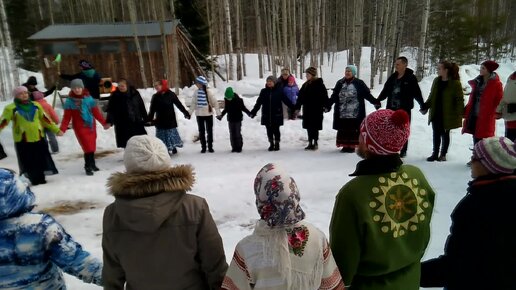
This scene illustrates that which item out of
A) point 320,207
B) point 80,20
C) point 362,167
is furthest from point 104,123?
point 80,20

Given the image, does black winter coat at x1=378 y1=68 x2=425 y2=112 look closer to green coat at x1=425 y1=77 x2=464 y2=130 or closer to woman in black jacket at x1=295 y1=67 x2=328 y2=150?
green coat at x1=425 y1=77 x2=464 y2=130

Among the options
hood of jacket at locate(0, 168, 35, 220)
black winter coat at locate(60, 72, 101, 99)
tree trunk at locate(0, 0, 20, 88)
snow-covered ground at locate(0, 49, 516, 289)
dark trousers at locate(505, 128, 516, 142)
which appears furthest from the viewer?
tree trunk at locate(0, 0, 20, 88)

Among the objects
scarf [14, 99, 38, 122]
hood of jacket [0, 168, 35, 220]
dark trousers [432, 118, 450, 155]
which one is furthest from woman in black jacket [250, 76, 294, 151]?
hood of jacket [0, 168, 35, 220]

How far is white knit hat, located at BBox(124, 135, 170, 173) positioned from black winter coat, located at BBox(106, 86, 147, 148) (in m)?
5.91

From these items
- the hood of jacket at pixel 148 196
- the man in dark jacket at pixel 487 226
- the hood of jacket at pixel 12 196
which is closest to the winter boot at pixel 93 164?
the hood of jacket at pixel 12 196

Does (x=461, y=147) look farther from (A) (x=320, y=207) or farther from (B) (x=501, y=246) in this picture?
(B) (x=501, y=246)

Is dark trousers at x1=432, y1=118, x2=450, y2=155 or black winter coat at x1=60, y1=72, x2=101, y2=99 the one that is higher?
black winter coat at x1=60, y1=72, x2=101, y2=99

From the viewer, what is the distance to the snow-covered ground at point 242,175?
15.7 ft

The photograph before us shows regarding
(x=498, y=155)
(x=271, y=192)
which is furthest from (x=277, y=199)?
(x=498, y=155)

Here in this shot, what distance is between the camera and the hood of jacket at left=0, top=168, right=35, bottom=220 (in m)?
1.84

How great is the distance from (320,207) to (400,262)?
3.16 meters

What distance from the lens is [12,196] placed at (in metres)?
1.88

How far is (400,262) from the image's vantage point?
1957 millimetres

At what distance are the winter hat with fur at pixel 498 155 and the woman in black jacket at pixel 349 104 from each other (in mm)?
5452
